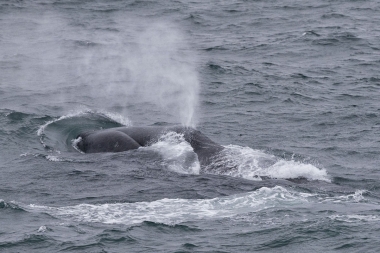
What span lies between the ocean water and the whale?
1.83ft

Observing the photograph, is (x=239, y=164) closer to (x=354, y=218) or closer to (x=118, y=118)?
(x=354, y=218)

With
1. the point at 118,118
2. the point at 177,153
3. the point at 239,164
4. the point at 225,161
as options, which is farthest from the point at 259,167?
the point at 118,118

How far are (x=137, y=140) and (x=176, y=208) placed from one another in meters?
7.12

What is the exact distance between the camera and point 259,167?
2684 cm

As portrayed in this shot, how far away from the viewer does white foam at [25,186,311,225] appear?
71.3 ft

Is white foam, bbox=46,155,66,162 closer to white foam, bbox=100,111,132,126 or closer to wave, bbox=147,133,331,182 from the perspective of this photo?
wave, bbox=147,133,331,182

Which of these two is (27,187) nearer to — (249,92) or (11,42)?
(249,92)

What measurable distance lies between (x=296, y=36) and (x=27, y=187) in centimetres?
2822

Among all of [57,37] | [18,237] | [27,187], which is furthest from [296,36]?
[18,237]

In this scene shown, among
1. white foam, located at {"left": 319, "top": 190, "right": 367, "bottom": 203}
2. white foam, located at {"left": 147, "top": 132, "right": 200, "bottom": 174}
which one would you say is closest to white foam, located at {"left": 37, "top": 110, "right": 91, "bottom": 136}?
white foam, located at {"left": 147, "top": 132, "right": 200, "bottom": 174}

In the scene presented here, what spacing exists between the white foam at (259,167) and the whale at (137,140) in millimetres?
697

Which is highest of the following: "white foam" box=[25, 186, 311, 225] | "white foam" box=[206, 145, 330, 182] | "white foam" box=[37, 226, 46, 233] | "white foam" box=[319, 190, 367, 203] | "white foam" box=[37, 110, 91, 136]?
"white foam" box=[37, 226, 46, 233]

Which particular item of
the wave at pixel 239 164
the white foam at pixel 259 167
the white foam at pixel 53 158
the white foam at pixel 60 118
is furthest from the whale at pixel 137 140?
the white foam at pixel 60 118

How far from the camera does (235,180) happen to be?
25281mm
